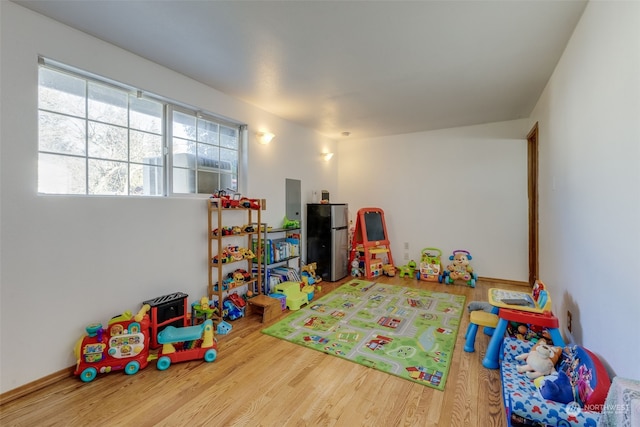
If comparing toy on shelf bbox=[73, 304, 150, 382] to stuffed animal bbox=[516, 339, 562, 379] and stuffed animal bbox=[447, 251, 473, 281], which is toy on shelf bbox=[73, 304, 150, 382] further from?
stuffed animal bbox=[447, 251, 473, 281]

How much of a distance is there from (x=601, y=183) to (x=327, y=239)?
317 cm

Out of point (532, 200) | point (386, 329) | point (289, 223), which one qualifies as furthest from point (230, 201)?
point (532, 200)

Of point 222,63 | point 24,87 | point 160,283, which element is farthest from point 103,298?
point 222,63

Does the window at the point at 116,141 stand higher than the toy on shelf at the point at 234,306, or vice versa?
the window at the point at 116,141

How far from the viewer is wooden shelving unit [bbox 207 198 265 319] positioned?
2801 mm

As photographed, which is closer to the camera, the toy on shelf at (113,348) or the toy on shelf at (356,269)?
the toy on shelf at (113,348)

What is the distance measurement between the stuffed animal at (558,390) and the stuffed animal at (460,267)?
285 cm

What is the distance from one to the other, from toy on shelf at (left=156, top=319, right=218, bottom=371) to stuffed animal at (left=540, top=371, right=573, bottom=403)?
6.98 ft

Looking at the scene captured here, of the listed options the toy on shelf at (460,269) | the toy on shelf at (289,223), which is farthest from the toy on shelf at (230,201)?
the toy on shelf at (460,269)

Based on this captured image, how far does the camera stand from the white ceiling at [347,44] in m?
1.75

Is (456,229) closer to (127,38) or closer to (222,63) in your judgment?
(222,63)

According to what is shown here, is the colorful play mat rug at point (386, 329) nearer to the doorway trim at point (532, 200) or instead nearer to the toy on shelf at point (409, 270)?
the toy on shelf at point (409, 270)

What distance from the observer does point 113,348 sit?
1967 mm

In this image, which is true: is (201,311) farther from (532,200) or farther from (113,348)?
(532,200)
